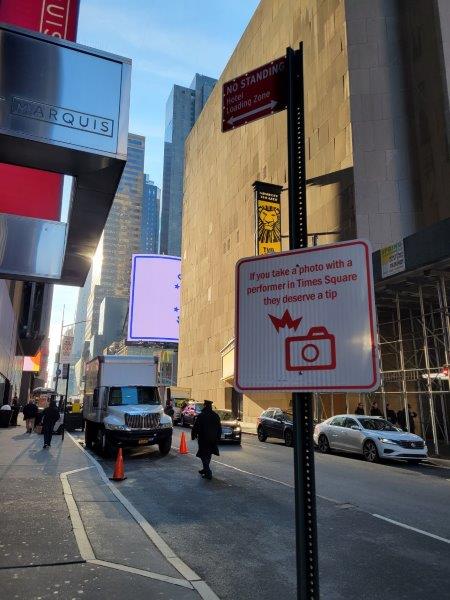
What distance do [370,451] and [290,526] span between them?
9272 millimetres

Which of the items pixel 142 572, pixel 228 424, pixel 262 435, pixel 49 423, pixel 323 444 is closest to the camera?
pixel 142 572

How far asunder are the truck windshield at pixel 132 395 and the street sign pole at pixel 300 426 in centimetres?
1511

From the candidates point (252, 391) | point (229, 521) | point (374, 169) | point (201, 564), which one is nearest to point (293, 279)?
point (252, 391)

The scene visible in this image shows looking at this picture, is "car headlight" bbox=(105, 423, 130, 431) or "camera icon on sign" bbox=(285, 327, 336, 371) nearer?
"camera icon on sign" bbox=(285, 327, 336, 371)

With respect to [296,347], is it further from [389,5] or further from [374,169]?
[389,5]

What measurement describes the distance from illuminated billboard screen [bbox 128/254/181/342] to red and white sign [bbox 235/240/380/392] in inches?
2931

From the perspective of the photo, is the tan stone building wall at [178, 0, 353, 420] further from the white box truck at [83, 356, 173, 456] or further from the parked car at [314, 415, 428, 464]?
the white box truck at [83, 356, 173, 456]

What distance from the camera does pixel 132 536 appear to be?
21.9 feet

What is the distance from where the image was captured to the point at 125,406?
1658cm

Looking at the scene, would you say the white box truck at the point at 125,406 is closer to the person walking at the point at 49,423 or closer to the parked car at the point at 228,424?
the person walking at the point at 49,423

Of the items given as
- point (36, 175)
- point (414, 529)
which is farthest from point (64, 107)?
point (414, 529)

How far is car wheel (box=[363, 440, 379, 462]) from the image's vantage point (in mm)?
15726

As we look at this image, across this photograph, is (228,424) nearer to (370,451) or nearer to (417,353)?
(370,451)

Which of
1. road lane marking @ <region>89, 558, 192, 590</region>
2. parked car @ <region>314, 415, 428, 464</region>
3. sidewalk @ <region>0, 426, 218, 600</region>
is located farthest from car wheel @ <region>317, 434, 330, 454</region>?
road lane marking @ <region>89, 558, 192, 590</region>
